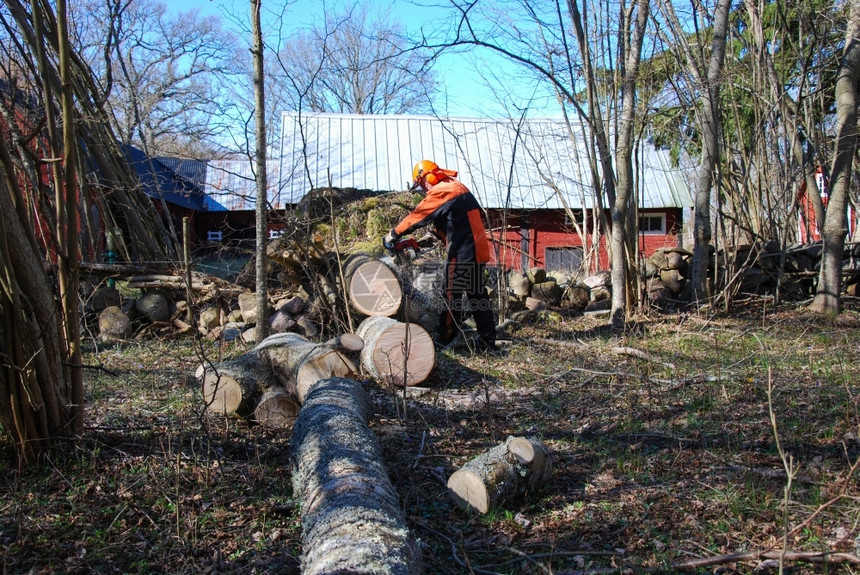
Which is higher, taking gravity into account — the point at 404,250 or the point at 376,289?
the point at 404,250

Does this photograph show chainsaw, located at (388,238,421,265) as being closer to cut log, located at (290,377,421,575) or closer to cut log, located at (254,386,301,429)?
cut log, located at (254,386,301,429)

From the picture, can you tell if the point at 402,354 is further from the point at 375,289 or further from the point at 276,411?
the point at 375,289

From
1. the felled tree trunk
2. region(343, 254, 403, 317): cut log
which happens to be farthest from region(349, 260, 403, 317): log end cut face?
the felled tree trunk

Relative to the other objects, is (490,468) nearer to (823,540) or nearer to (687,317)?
(823,540)

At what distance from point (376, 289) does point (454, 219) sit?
115 cm

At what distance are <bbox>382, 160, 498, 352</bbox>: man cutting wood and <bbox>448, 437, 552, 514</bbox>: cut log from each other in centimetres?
329

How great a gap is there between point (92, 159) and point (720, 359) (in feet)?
28.8

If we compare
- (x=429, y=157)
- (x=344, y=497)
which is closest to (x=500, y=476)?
(x=344, y=497)

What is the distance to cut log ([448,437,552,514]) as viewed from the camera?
10.7 feet

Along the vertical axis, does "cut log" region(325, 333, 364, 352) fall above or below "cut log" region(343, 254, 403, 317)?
below

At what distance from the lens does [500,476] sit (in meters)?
3.30

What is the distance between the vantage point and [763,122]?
9.52m

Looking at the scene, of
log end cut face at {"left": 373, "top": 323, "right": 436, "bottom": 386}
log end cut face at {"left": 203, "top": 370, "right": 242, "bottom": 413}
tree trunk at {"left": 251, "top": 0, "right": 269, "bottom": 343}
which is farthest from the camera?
tree trunk at {"left": 251, "top": 0, "right": 269, "bottom": 343}

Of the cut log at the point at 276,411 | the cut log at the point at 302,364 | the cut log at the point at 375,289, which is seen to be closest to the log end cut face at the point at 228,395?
the cut log at the point at 276,411
